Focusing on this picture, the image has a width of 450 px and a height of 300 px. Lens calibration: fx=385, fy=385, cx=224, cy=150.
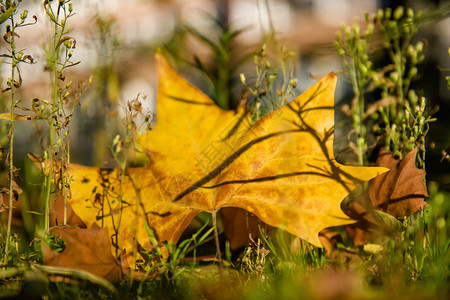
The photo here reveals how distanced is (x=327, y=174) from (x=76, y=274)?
0.39m

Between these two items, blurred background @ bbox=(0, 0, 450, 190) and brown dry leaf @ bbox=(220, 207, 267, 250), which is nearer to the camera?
brown dry leaf @ bbox=(220, 207, 267, 250)

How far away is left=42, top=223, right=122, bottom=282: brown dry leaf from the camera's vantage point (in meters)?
0.53

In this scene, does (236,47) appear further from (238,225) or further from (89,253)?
(89,253)

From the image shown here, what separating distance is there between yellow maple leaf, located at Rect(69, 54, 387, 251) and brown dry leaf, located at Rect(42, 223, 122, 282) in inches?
1.8

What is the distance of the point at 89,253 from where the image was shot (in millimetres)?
537

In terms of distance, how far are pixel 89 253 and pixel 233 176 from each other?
0.25 meters

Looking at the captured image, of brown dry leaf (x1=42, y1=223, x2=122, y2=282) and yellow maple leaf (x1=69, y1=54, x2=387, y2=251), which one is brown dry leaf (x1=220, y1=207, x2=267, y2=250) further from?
brown dry leaf (x1=42, y1=223, x2=122, y2=282)

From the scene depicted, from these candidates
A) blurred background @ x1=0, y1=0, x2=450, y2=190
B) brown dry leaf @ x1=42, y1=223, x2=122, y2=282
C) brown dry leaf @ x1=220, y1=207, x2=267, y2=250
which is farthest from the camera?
blurred background @ x1=0, y1=0, x2=450, y2=190

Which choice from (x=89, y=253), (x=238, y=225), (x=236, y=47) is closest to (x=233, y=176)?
(x=238, y=225)

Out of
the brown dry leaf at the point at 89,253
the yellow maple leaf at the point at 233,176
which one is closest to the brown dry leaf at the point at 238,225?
the yellow maple leaf at the point at 233,176

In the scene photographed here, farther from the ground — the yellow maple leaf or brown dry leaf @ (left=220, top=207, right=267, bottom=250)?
the yellow maple leaf

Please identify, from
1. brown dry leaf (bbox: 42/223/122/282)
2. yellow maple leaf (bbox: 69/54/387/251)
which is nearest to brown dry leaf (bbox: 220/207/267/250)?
yellow maple leaf (bbox: 69/54/387/251)

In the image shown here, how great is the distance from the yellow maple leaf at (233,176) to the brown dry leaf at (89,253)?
0.15 feet

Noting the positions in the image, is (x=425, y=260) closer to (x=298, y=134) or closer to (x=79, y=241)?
(x=298, y=134)
